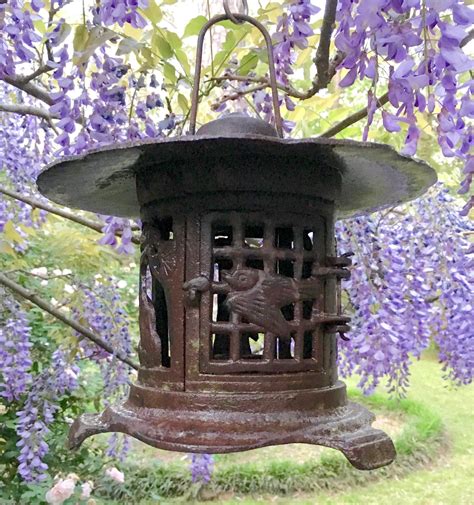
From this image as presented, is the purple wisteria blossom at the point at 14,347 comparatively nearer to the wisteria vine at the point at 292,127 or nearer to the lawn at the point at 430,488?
the wisteria vine at the point at 292,127

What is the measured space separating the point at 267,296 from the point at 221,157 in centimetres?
26

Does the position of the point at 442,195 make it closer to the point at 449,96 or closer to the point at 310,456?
the point at 449,96

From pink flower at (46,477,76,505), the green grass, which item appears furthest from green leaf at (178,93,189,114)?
the green grass

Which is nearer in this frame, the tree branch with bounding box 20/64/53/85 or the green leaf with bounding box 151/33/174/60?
the green leaf with bounding box 151/33/174/60

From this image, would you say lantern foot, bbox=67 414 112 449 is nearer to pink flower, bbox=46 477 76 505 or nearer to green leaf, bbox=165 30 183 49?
green leaf, bbox=165 30 183 49

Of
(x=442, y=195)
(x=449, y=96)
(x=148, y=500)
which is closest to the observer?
(x=449, y=96)

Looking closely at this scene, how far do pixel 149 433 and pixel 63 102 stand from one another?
3.09 ft

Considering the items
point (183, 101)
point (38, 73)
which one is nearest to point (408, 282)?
point (183, 101)

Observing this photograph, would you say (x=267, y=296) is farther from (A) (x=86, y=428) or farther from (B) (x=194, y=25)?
(B) (x=194, y=25)

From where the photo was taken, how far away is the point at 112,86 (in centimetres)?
182

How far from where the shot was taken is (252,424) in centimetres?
113

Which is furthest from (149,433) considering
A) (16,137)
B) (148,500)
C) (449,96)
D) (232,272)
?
(148,500)

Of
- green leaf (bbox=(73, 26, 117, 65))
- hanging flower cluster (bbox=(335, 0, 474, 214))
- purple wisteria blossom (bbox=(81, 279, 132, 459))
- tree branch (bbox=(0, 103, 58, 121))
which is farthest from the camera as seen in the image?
purple wisteria blossom (bbox=(81, 279, 132, 459))

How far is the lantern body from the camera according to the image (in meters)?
1.15
